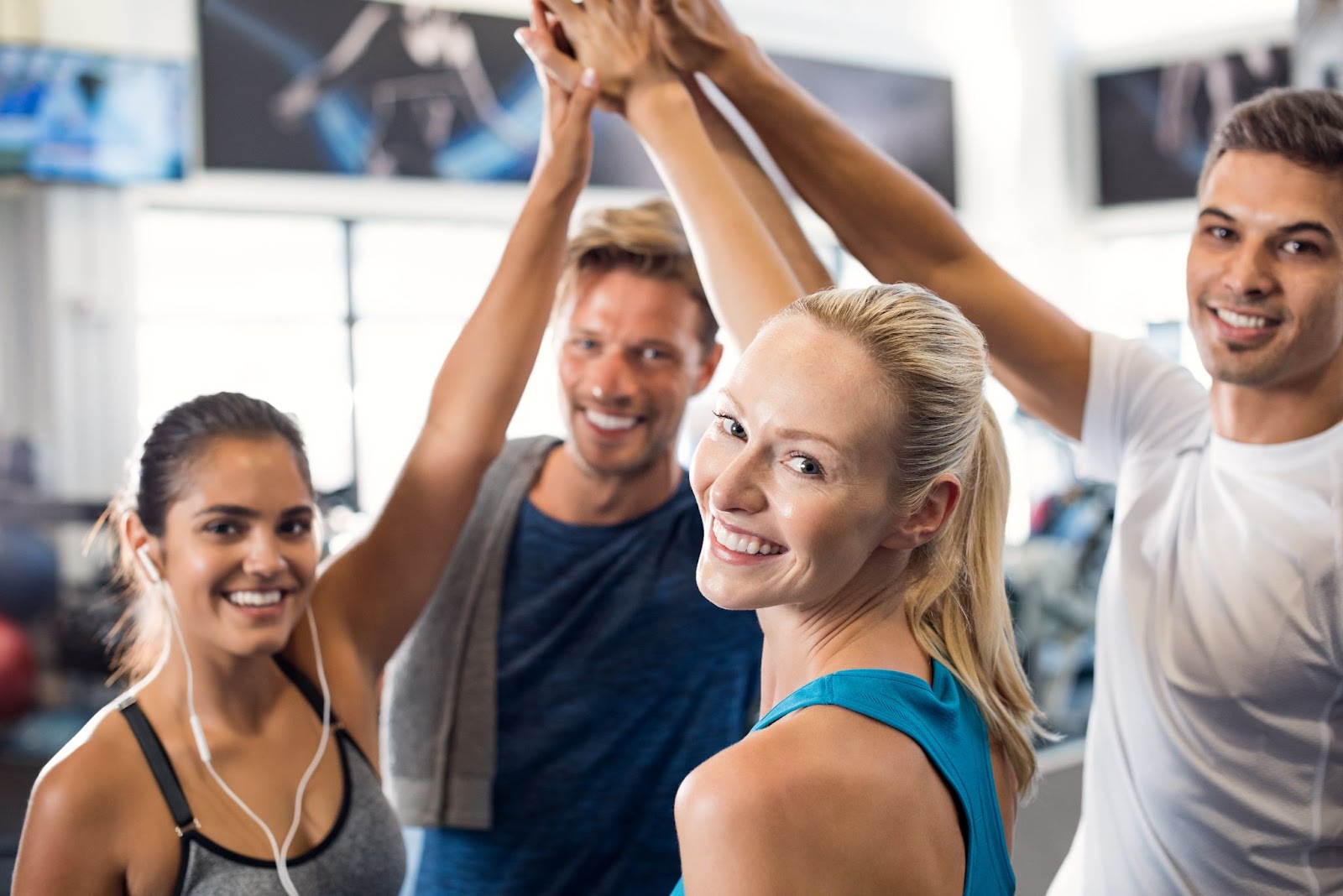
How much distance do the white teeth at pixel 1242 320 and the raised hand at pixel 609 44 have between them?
78 centimetres

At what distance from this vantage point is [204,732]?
1.48 m

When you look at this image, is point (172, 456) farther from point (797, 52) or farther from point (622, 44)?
point (797, 52)

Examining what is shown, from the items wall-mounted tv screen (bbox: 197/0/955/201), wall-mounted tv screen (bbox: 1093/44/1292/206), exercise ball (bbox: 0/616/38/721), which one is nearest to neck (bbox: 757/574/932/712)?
exercise ball (bbox: 0/616/38/721)

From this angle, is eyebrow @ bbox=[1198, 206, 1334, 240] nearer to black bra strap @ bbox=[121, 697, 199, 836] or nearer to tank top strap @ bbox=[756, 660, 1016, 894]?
tank top strap @ bbox=[756, 660, 1016, 894]

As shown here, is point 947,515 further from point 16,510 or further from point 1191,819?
point 16,510

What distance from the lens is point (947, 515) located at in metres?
1.20

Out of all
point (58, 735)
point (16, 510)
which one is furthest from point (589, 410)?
point (16, 510)

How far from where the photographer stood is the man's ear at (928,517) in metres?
1.17

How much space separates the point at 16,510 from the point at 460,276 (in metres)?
3.30


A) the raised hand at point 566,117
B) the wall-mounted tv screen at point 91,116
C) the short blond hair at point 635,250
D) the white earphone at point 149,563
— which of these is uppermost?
the wall-mounted tv screen at point 91,116

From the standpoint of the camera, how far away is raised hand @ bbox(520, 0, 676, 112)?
5.68 feet

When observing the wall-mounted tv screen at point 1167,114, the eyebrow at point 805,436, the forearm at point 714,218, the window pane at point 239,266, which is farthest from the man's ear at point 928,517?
the wall-mounted tv screen at point 1167,114

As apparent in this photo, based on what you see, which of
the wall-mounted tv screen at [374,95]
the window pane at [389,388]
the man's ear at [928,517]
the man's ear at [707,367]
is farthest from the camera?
the window pane at [389,388]

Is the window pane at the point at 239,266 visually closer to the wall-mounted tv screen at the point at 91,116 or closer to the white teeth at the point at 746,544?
the wall-mounted tv screen at the point at 91,116
